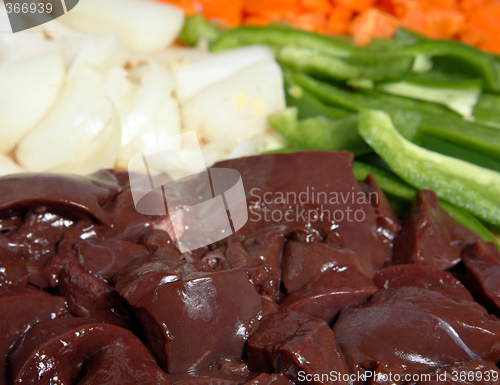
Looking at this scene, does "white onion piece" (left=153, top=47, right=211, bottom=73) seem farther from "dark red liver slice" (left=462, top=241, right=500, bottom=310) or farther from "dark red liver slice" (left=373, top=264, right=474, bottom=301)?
"dark red liver slice" (left=462, top=241, right=500, bottom=310)

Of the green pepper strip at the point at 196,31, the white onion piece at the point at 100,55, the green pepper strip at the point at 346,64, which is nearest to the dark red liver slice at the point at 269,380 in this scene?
the white onion piece at the point at 100,55

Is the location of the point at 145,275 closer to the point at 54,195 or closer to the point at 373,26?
the point at 54,195

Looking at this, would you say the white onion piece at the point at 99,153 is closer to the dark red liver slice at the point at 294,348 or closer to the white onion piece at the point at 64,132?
the white onion piece at the point at 64,132

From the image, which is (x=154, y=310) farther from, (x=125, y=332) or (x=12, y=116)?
(x=12, y=116)

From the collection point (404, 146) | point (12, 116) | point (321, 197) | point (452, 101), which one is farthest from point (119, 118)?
point (452, 101)

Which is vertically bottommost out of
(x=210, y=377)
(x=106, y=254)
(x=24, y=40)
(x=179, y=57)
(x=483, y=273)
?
(x=483, y=273)

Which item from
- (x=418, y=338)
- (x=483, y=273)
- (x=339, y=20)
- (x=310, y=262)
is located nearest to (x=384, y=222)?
(x=483, y=273)

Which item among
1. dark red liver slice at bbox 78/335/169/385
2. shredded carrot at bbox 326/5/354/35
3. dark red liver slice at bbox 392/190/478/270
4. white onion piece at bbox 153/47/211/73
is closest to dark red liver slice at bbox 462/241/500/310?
dark red liver slice at bbox 392/190/478/270
